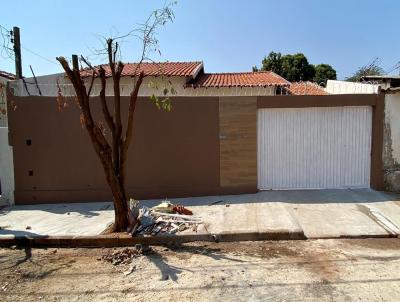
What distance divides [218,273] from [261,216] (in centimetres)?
240

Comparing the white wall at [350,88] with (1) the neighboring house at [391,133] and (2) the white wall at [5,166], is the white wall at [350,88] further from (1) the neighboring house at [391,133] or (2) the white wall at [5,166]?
(2) the white wall at [5,166]

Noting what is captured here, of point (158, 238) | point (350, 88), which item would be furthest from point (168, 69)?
point (158, 238)

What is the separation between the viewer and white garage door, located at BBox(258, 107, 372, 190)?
8.45 metres

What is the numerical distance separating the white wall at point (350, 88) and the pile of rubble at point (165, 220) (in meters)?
5.27

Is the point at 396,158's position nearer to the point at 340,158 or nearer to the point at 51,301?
the point at 340,158

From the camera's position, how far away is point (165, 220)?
22.0 feet

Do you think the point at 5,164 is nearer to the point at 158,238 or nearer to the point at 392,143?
the point at 158,238

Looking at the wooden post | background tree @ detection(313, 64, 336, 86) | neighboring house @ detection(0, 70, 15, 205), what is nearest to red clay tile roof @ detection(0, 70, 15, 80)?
neighboring house @ detection(0, 70, 15, 205)

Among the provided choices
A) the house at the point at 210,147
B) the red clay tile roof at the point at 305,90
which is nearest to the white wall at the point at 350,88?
the red clay tile roof at the point at 305,90

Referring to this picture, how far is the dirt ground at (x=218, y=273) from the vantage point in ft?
13.8

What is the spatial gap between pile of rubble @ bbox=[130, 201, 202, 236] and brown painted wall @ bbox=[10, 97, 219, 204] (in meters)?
1.35

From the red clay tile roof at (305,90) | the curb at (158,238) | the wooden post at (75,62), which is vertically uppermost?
the red clay tile roof at (305,90)

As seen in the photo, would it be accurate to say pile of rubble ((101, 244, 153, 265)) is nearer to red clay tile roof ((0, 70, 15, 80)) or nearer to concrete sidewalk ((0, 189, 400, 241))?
concrete sidewalk ((0, 189, 400, 241))

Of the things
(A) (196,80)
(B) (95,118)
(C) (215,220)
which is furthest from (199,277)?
(A) (196,80)
